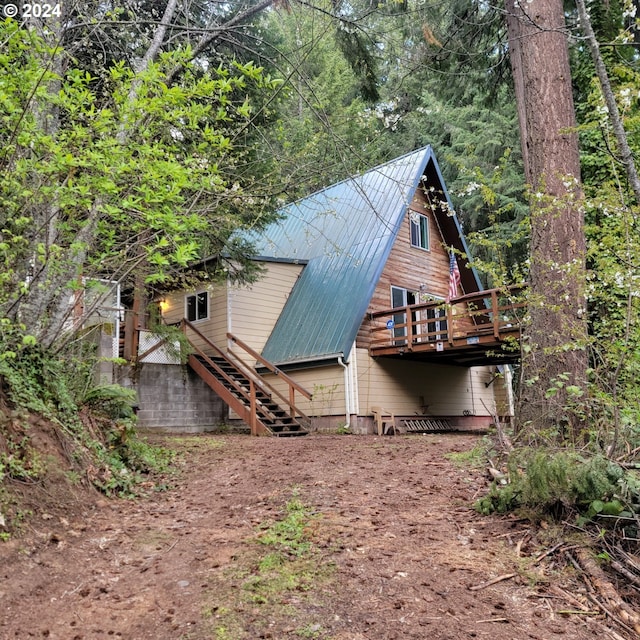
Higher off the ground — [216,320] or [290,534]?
[216,320]

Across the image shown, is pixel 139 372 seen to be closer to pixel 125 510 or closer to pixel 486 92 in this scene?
pixel 125 510

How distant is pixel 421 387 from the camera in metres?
14.9

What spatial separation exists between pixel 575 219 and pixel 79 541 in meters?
5.95

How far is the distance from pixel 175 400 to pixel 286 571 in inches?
396

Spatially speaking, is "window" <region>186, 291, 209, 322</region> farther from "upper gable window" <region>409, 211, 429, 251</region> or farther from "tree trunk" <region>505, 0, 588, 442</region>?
"tree trunk" <region>505, 0, 588, 442</region>

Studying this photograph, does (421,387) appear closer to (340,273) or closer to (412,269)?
(412,269)

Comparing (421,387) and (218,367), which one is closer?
(218,367)

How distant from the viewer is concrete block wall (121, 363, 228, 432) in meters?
12.3

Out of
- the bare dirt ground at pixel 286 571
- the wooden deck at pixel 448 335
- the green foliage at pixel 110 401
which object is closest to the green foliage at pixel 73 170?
the green foliage at pixel 110 401

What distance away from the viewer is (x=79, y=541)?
13.3 ft

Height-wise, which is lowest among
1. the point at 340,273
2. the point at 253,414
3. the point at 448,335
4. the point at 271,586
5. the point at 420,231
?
the point at 271,586

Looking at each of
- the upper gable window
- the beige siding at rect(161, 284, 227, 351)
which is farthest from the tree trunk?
the beige siding at rect(161, 284, 227, 351)

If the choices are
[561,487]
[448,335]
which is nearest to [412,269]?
[448,335]

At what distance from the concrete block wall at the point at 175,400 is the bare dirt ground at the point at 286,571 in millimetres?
7086
